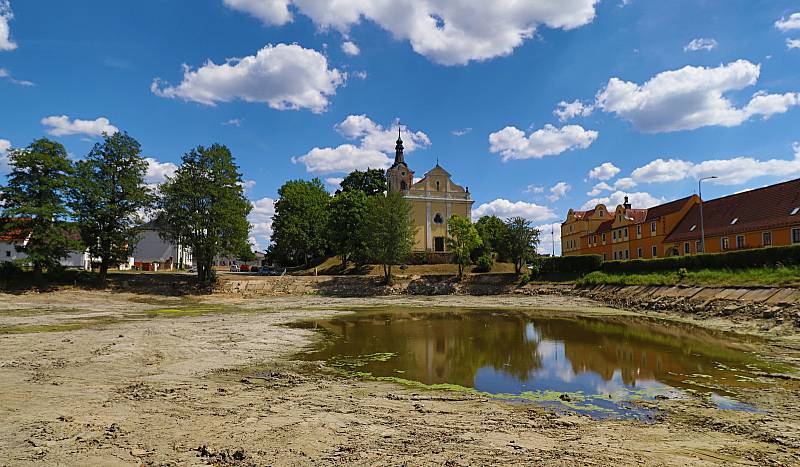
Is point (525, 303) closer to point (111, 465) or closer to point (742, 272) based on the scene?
point (742, 272)

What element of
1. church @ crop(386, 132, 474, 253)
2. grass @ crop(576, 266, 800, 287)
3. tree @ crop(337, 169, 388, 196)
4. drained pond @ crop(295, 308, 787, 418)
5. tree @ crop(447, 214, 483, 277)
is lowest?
drained pond @ crop(295, 308, 787, 418)

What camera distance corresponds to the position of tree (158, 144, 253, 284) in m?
44.2

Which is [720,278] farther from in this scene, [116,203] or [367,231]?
[116,203]

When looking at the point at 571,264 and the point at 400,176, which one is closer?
the point at 571,264

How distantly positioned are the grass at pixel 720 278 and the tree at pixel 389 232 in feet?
66.7

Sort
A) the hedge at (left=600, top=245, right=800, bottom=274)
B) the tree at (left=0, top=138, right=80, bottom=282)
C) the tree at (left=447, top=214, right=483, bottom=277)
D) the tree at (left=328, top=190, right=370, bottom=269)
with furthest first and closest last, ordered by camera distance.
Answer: the tree at (left=328, top=190, right=370, bottom=269) < the tree at (left=447, top=214, right=483, bottom=277) < the tree at (left=0, top=138, right=80, bottom=282) < the hedge at (left=600, top=245, right=800, bottom=274)

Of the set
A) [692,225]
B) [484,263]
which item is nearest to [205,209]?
[484,263]

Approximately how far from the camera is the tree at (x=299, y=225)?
6519 centimetres

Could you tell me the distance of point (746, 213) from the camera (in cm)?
4262

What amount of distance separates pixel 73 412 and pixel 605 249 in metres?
67.2

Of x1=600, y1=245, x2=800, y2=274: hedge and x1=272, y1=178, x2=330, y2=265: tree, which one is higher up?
x1=272, y1=178, x2=330, y2=265: tree

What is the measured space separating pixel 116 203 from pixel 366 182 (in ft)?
138

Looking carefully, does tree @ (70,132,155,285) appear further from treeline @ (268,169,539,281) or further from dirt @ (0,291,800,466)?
dirt @ (0,291,800,466)

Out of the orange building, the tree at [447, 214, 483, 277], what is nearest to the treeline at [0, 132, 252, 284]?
the tree at [447, 214, 483, 277]
